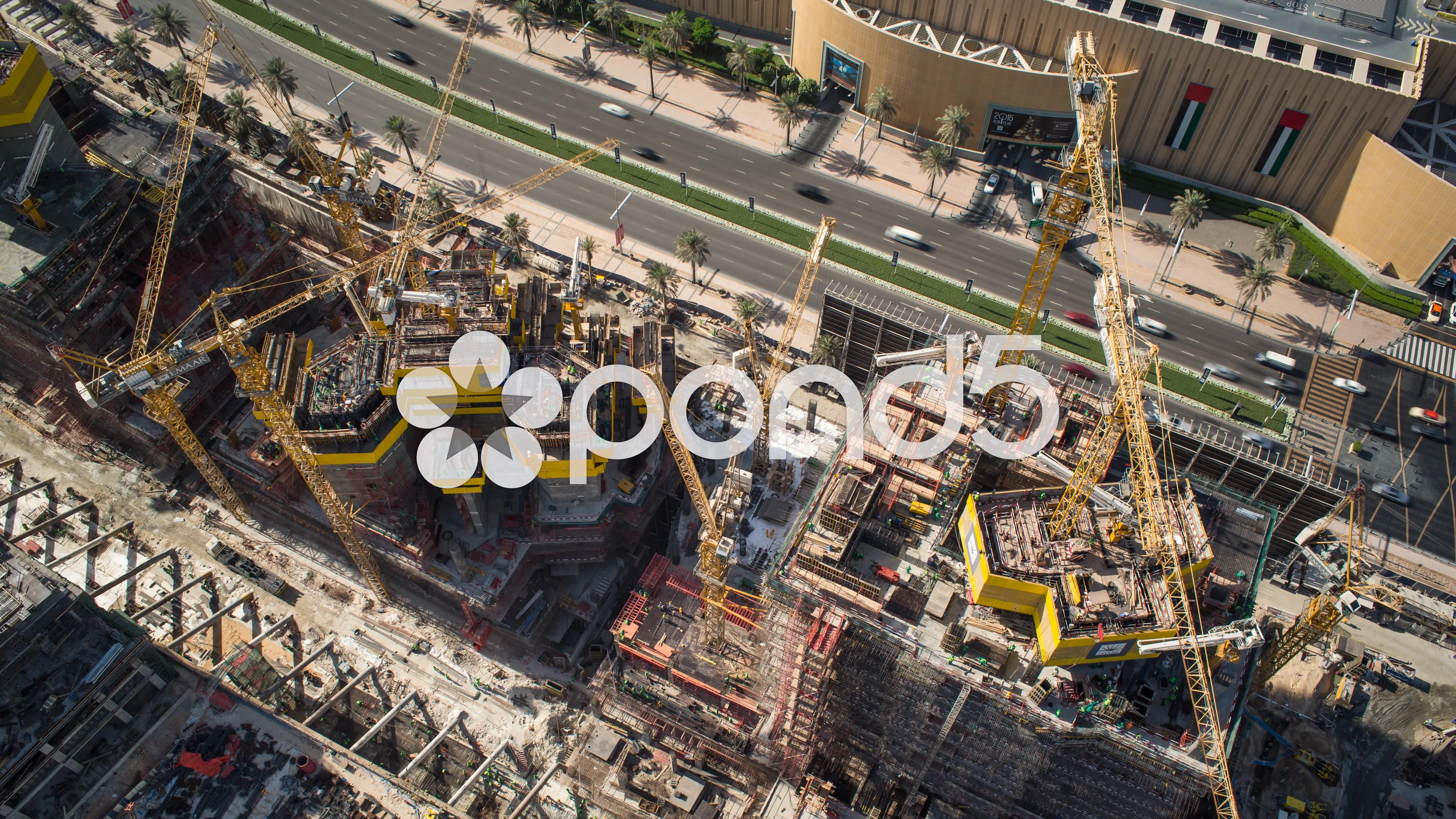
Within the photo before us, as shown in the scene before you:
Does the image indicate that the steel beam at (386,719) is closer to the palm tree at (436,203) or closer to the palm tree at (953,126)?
the palm tree at (436,203)

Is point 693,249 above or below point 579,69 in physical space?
below

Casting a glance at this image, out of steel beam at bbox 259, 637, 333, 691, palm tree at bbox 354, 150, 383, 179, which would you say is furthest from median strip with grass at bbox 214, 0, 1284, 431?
steel beam at bbox 259, 637, 333, 691

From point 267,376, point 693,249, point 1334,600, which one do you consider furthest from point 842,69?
point 1334,600

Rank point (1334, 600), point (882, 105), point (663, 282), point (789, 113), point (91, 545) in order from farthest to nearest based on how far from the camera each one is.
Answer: point (789, 113)
point (882, 105)
point (663, 282)
point (91, 545)
point (1334, 600)

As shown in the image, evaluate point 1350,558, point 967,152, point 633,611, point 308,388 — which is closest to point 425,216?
point 308,388

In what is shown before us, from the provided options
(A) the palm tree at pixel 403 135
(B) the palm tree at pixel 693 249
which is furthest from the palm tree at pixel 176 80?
(B) the palm tree at pixel 693 249

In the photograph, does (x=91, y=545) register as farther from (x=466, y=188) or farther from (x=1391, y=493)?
(x=1391, y=493)

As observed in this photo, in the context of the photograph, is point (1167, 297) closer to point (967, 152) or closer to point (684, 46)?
point (967, 152)
